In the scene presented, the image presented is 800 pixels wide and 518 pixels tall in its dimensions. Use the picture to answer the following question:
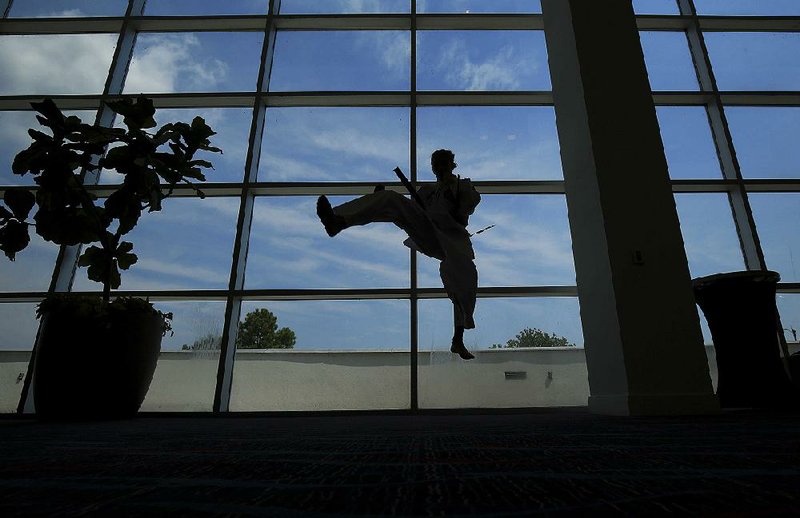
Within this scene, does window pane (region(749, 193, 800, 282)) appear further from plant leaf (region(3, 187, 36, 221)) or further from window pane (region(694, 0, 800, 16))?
plant leaf (region(3, 187, 36, 221))

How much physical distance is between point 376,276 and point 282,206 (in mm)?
1267

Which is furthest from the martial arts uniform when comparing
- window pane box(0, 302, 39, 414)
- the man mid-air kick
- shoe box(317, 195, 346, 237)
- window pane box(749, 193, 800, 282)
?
window pane box(0, 302, 39, 414)

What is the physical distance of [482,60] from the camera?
5.02 meters

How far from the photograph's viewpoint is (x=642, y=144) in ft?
10.0

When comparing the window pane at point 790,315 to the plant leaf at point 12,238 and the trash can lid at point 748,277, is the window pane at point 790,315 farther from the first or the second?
the plant leaf at point 12,238

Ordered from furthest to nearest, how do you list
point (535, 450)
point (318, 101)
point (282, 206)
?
point (318, 101)
point (282, 206)
point (535, 450)

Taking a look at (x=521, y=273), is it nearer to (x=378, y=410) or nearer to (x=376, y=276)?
(x=376, y=276)

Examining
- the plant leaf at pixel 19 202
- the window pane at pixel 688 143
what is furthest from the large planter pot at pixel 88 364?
the window pane at pixel 688 143

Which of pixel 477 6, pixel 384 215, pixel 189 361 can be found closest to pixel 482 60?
pixel 477 6

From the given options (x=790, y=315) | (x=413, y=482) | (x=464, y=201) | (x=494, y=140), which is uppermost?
(x=494, y=140)

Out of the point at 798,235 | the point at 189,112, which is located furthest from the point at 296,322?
the point at 798,235

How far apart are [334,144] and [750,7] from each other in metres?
5.19

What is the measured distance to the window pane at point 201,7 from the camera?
5.09 metres

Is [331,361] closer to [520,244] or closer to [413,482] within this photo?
[520,244]
